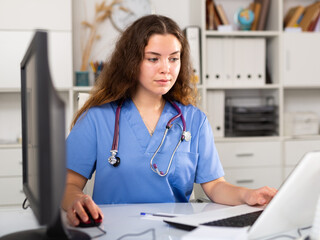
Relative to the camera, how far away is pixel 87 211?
1.04 meters

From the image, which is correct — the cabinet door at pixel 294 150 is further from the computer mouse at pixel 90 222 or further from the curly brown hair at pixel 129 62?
the computer mouse at pixel 90 222

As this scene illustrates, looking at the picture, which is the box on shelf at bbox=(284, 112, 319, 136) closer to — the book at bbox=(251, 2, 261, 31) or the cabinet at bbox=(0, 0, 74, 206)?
the book at bbox=(251, 2, 261, 31)

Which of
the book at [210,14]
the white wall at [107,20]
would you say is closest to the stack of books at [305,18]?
the book at [210,14]

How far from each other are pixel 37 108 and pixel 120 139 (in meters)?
0.77

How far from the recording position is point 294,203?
2.85 ft

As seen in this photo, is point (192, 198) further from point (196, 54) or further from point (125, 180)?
point (196, 54)

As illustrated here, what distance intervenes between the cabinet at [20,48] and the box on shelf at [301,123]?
1.54 m

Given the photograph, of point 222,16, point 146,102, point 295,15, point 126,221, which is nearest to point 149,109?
point 146,102

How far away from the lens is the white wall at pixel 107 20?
9.88ft

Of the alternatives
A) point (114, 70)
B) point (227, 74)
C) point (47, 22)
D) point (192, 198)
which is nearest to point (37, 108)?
point (114, 70)

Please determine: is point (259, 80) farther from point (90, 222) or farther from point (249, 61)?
point (90, 222)

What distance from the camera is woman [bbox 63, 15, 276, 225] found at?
1.44 meters

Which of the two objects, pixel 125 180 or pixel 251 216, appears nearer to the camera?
pixel 251 216

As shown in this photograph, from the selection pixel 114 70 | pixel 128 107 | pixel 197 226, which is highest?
pixel 114 70
